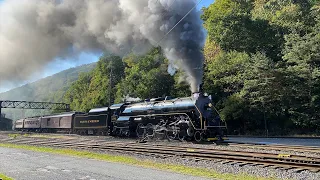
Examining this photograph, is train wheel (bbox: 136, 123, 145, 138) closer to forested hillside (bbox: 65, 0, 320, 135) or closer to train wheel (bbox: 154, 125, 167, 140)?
train wheel (bbox: 154, 125, 167, 140)

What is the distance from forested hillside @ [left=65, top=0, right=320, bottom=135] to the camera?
22.7 metres

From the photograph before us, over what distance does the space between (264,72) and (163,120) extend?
10503 mm

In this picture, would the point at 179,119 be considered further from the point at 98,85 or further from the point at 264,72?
the point at 98,85

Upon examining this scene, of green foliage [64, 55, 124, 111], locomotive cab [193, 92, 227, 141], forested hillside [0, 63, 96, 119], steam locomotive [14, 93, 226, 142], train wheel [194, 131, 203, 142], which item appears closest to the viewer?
locomotive cab [193, 92, 227, 141]

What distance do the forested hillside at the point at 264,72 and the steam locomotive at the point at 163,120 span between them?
677cm

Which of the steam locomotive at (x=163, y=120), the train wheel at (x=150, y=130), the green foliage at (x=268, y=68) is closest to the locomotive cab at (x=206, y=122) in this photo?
the steam locomotive at (x=163, y=120)

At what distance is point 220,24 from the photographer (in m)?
30.2

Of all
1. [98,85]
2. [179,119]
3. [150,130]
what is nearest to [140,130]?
[150,130]

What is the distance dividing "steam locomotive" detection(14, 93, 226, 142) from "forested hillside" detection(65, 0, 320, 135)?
22.2 ft

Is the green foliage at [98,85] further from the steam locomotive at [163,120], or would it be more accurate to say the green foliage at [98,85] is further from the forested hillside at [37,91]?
the forested hillside at [37,91]

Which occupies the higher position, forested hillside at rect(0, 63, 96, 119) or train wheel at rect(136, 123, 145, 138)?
forested hillside at rect(0, 63, 96, 119)

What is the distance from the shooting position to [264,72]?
23.2 metres

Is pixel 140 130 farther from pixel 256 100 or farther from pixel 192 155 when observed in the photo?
pixel 256 100

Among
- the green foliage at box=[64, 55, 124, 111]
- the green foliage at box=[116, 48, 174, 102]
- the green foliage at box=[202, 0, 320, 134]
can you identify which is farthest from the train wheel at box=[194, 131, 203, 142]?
the green foliage at box=[64, 55, 124, 111]
